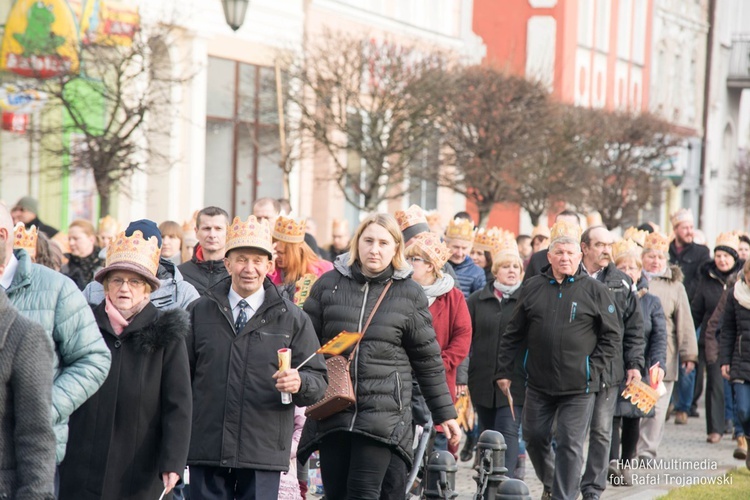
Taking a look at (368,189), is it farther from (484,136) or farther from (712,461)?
(712,461)

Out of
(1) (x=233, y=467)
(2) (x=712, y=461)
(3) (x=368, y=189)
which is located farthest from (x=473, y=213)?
(1) (x=233, y=467)

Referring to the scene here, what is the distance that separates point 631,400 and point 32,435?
676cm

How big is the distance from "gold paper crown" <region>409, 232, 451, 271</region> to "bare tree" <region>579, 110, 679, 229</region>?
70.1 ft

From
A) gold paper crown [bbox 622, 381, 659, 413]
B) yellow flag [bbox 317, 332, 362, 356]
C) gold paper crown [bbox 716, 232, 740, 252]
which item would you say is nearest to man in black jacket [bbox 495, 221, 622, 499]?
gold paper crown [bbox 622, 381, 659, 413]

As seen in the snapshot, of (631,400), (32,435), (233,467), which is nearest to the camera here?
(32,435)

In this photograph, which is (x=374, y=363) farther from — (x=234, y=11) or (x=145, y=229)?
(x=234, y=11)

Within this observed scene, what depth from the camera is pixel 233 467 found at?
6949 millimetres

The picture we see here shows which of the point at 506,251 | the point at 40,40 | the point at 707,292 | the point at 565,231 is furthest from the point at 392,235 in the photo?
the point at 40,40

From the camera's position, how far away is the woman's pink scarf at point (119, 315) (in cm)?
643

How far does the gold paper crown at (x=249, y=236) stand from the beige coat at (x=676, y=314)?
6.75 metres

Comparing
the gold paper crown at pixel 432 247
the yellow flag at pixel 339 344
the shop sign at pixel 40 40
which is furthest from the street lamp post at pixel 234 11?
the yellow flag at pixel 339 344

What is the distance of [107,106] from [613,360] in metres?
11.4

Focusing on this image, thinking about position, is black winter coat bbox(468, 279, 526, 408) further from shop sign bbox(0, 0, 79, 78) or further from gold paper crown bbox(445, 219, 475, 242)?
shop sign bbox(0, 0, 79, 78)

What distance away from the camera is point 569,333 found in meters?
9.80
